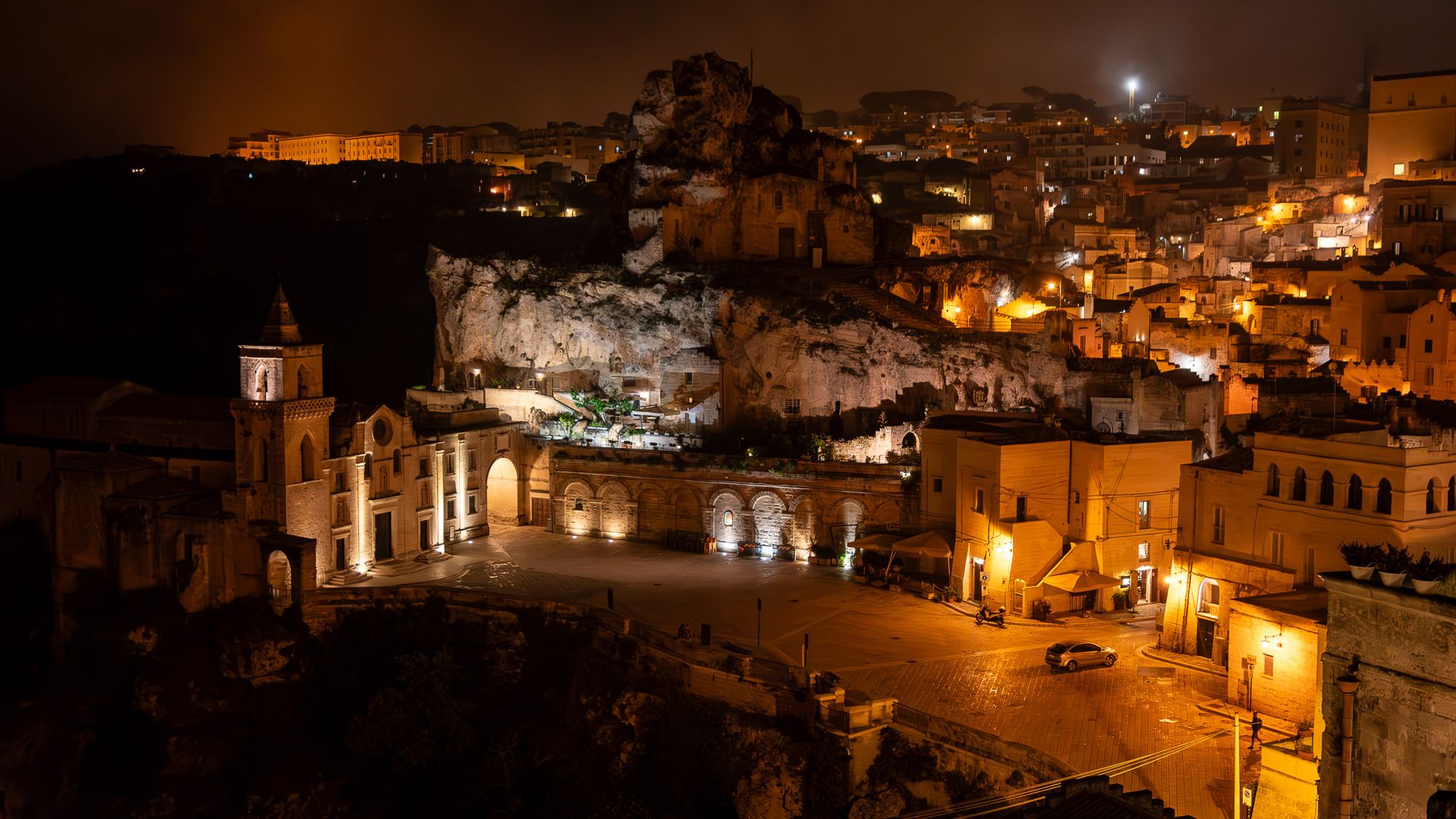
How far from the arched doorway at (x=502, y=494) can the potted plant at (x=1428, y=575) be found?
35.7 metres

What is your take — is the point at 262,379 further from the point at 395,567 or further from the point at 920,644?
the point at 920,644

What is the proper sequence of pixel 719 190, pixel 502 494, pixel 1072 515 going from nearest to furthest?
1. pixel 1072 515
2. pixel 502 494
3. pixel 719 190

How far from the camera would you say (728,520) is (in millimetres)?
43219

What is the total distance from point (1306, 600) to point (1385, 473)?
124 inches

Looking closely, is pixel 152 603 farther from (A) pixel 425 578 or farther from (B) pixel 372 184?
(B) pixel 372 184

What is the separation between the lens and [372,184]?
90.9 m

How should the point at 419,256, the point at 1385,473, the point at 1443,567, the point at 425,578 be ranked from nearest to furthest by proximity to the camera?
the point at 1443,567
the point at 1385,473
the point at 425,578
the point at 419,256

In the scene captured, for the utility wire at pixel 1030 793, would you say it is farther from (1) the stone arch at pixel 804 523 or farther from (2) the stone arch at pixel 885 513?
(1) the stone arch at pixel 804 523

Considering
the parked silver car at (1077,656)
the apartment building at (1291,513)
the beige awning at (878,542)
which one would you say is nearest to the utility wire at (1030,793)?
the parked silver car at (1077,656)

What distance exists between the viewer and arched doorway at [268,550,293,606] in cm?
3606

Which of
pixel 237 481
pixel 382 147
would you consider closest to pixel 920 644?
pixel 237 481

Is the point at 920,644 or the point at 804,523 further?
the point at 804,523

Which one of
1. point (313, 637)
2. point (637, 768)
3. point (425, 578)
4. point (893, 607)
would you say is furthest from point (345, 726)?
point (893, 607)

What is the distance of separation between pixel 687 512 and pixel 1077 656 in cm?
1745
